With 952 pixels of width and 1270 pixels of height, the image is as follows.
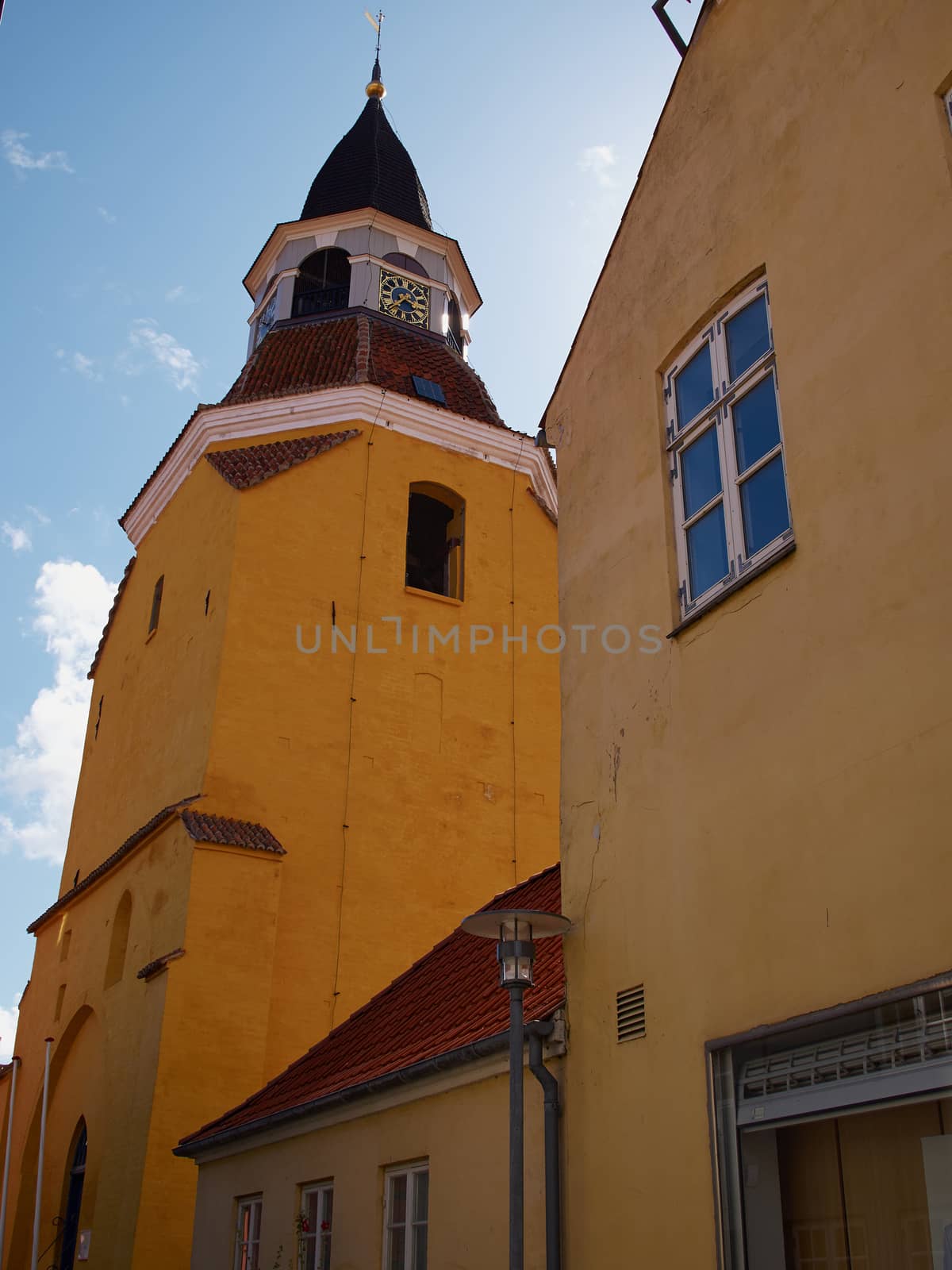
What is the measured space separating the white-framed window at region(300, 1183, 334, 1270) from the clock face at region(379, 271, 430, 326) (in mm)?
18527

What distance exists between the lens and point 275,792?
17375 mm

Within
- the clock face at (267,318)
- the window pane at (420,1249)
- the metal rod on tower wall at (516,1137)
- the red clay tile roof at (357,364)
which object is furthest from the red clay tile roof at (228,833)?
the clock face at (267,318)

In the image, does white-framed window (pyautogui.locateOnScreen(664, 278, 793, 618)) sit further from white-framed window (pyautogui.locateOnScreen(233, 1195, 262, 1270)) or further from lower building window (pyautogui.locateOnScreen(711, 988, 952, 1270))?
white-framed window (pyautogui.locateOnScreen(233, 1195, 262, 1270))

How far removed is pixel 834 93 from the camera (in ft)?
20.9

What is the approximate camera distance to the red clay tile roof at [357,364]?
21.9 metres

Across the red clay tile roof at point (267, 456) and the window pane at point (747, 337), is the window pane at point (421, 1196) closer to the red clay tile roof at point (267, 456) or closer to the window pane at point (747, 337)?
the window pane at point (747, 337)

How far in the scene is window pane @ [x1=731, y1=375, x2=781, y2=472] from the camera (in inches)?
252

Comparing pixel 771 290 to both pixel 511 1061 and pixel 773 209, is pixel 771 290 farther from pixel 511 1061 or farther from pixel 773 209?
pixel 511 1061

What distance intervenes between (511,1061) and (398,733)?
12.5m

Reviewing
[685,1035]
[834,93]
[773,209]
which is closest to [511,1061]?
[685,1035]

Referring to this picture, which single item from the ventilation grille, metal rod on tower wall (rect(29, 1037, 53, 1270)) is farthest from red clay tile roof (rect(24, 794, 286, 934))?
the ventilation grille

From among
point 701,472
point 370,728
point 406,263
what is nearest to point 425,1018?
point 701,472

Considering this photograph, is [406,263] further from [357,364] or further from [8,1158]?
[8,1158]

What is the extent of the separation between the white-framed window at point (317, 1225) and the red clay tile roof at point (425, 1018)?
1.97ft
